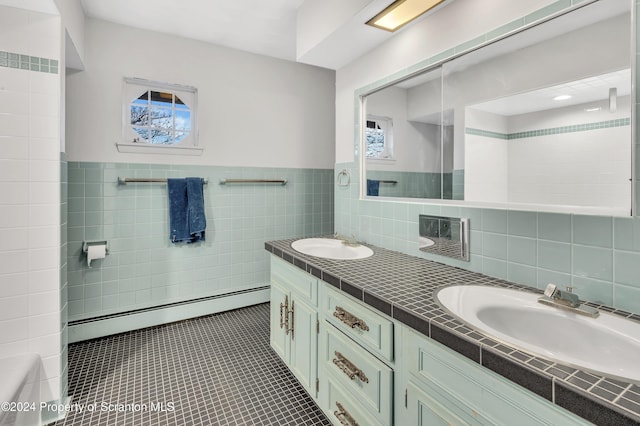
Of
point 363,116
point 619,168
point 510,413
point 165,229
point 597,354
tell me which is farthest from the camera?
point 165,229

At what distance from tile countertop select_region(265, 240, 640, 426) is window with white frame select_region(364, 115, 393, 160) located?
708mm

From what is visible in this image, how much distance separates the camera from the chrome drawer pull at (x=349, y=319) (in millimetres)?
1276

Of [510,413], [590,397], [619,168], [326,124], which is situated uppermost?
[326,124]

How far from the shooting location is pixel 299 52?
229 cm

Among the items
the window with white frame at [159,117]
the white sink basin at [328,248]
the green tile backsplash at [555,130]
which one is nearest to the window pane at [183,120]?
the window with white frame at [159,117]

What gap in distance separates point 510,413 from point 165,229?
264cm

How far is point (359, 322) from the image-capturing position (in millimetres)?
1293

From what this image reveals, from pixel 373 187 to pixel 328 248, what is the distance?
531 millimetres

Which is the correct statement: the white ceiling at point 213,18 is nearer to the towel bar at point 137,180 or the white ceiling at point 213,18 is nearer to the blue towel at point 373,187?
the towel bar at point 137,180

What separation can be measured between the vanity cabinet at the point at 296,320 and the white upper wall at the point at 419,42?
102cm

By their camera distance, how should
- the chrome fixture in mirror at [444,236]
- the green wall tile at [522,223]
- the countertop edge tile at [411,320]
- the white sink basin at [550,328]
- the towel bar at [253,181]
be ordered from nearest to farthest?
the white sink basin at [550,328], the countertop edge tile at [411,320], the green wall tile at [522,223], the chrome fixture in mirror at [444,236], the towel bar at [253,181]

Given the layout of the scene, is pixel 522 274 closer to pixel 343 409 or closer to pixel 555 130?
pixel 555 130

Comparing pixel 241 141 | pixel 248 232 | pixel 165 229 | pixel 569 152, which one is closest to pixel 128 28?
pixel 241 141

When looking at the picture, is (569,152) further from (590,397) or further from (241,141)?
(241,141)
